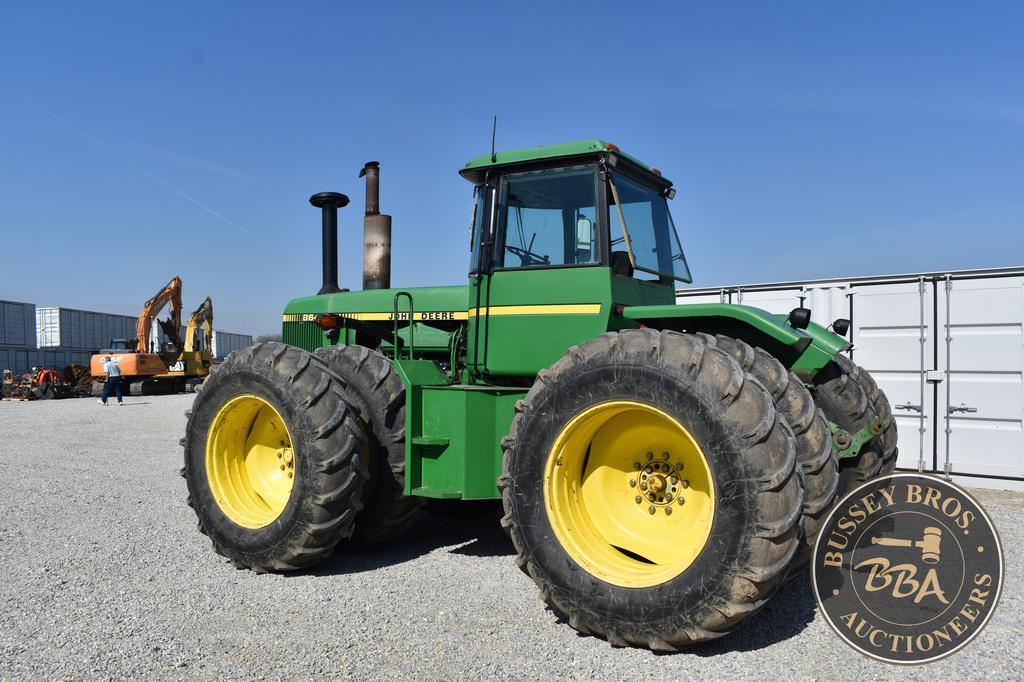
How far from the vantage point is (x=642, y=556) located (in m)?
4.11

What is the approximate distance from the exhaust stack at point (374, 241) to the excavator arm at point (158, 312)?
908 inches

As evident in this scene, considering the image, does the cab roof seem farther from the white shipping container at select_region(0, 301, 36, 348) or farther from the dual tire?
Result: the white shipping container at select_region(0, 301, 36, 348)

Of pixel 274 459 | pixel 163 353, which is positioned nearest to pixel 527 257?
pixel 274 459

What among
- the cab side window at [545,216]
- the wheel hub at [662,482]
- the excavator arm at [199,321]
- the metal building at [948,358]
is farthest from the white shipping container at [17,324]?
the wheel hub at [662,482]

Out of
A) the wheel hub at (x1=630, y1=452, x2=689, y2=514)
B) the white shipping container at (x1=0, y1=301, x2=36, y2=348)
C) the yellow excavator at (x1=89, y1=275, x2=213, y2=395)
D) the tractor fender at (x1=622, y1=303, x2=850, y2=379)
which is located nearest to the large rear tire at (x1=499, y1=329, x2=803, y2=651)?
the wheel hub at (x1=630, y1=452, x2=689, y2=514)

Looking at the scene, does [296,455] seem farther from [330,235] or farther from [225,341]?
[225,341]

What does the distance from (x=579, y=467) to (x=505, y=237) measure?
5.54 feet

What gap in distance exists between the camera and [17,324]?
110 feet

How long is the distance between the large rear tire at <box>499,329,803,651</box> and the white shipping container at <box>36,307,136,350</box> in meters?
37.2

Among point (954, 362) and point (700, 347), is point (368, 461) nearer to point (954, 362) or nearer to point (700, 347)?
point (700, 347)

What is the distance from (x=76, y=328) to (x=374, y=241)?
35419 mm

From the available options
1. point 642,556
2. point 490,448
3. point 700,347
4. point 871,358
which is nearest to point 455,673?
point 642,556

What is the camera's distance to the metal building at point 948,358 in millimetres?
8500

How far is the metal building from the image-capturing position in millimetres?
8500
